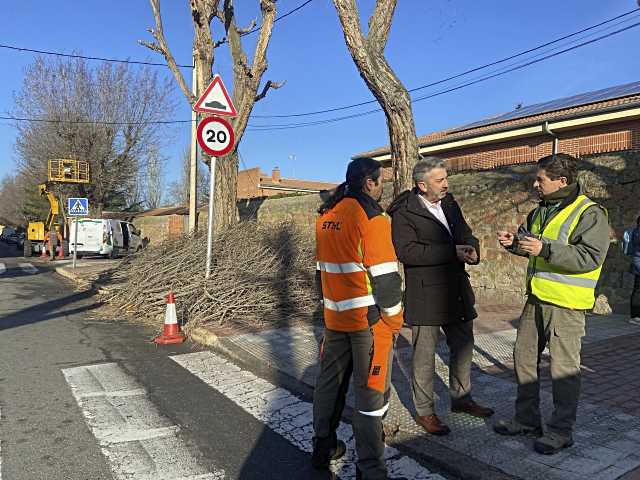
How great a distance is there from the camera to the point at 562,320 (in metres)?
3.33

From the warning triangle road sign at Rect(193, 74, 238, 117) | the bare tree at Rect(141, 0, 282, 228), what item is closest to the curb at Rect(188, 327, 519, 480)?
the warning triangle road sign at Rect(193, 74, 238, 117)

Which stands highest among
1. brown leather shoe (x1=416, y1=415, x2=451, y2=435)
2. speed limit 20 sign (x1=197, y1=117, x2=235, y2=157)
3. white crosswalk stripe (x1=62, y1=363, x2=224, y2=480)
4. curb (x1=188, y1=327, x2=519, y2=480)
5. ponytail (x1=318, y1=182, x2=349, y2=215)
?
speed limit 20 sign (x1=197, y1=117, x2=235, y2=157)

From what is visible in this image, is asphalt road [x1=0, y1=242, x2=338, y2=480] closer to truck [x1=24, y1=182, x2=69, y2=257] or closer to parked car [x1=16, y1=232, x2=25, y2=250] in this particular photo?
truck [x1=24, y1=182, x2=69, y2=257]

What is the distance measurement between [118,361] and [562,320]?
15.7ft

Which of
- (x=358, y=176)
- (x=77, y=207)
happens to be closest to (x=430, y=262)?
(x=358, y=176)

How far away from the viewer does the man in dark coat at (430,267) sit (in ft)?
11.8

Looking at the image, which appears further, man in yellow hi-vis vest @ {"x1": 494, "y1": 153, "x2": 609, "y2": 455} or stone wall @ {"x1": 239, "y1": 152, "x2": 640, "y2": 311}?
stone wall @ {"x1": 239, "y1": 152, "x2": 640, "y2": 311}

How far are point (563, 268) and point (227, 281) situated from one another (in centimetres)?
562

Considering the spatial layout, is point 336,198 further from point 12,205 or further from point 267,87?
point 12,205

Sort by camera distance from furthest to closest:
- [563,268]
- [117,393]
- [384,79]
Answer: [384,79], [117,393], [563,268]

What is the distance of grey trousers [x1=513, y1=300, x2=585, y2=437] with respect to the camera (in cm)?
329

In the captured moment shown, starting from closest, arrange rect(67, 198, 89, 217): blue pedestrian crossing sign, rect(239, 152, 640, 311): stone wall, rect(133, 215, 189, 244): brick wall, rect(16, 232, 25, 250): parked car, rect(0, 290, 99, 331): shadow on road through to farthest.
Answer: rect(239, 152, 640, 311): stone wall, rect(0, 290, 99, 331): shadow on road, rect(67, 198, 89, 217): blue pedestrian crossing sign, rect(133, 215, 189, 244): brick wall, rect(16, 232, 25, 250): parked car

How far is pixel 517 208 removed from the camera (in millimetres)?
8844

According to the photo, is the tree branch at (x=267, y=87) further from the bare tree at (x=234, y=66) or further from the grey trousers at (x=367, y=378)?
the grey trousers at (x=367, y=378)
